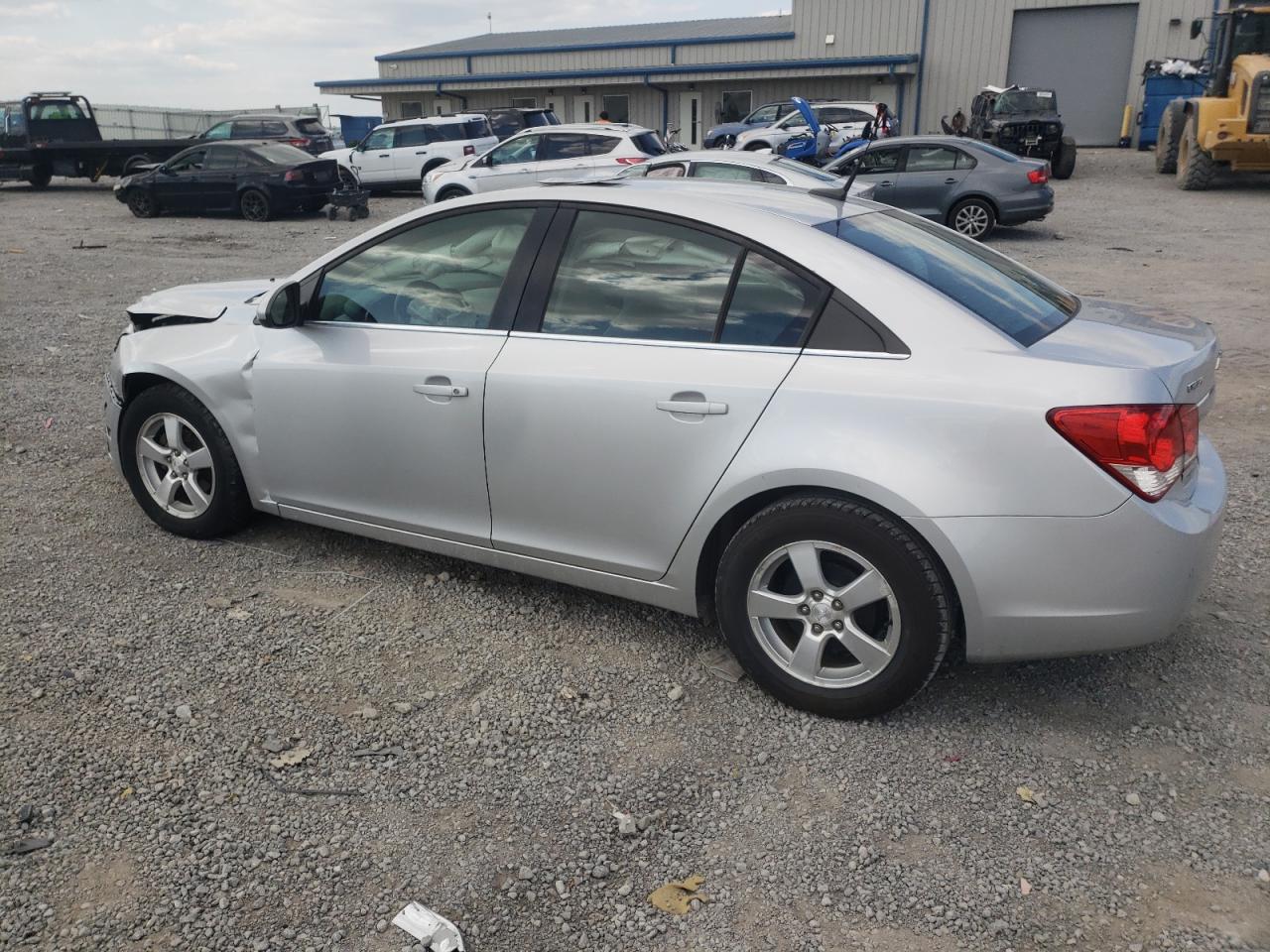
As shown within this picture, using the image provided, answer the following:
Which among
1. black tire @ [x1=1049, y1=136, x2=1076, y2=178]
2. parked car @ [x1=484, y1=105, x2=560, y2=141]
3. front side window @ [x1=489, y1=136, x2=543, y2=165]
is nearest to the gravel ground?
front side window @ [x1=489, y1=136, x2=543, y2=165]

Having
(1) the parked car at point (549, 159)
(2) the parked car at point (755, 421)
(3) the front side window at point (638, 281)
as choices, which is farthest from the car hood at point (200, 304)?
(1) the parked car at point (549, 159)

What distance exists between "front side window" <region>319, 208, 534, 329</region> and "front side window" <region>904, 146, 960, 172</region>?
40.0 ft

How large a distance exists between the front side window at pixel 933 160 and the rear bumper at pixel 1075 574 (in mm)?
12705

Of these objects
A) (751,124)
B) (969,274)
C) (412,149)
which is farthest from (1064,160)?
(969,274)

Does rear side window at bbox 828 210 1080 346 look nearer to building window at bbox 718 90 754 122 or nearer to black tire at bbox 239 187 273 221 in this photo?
black tire at bbox 239 187 273 221

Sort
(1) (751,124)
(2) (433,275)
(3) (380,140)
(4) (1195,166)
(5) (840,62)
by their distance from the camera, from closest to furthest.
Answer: (2) (433,275) < (4) (1195,166) < (3) (380,140) < (1) (751,124) < (5) (840,62)

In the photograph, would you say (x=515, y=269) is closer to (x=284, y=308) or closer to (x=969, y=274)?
(x=284, y=308)

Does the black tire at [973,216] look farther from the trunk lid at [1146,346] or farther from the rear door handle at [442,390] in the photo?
the rear door handle at [442,390]

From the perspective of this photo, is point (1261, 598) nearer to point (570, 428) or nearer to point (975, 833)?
point (975, 833)

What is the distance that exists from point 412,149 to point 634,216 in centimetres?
1995

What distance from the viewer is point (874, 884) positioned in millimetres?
2652

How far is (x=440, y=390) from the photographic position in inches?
148

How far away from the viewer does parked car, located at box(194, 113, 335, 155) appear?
76.2ft

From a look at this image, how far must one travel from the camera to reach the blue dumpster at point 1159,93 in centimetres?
2586
